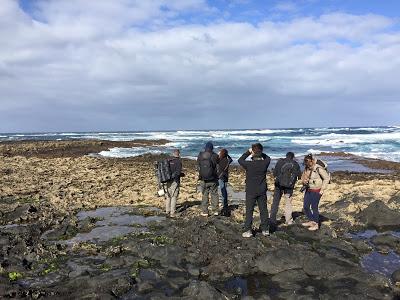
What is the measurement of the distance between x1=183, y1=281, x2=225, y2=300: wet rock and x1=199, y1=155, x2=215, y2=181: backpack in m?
5.52

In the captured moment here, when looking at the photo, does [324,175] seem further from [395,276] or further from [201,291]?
[201,291]

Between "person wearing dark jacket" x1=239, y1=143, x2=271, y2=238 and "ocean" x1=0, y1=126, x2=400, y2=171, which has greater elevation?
"person wearing dark jacket" x1=239, y1=143, x2=271, y2=238

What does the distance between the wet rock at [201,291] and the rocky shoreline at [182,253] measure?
18mm

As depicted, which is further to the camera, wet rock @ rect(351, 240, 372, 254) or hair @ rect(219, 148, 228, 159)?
hair @ rect(219, 148, 228, 159)

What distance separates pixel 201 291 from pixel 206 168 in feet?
19.2

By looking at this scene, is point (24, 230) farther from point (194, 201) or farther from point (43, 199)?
point (194, 201)

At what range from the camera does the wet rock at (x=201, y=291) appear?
688 centimetres

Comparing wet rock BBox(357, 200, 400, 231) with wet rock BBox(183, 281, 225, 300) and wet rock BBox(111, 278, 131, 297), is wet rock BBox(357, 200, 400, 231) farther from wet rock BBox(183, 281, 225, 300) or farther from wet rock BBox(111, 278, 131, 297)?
wet rock BBox(111, 278, 131, 297)

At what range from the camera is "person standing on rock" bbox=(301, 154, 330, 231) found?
35.4 ft

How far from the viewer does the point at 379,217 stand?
39.7 feet

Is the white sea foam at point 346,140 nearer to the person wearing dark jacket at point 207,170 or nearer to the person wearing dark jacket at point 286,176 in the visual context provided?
the person wearing dark jacket at point 207,170

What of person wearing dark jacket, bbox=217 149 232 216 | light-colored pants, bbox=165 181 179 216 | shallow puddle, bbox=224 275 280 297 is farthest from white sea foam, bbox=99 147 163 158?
shallow puddle, bbox=224 275 280 297

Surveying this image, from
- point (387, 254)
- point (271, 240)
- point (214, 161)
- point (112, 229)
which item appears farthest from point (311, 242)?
point (112, 229)

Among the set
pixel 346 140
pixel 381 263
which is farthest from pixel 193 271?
pixel 346 140
